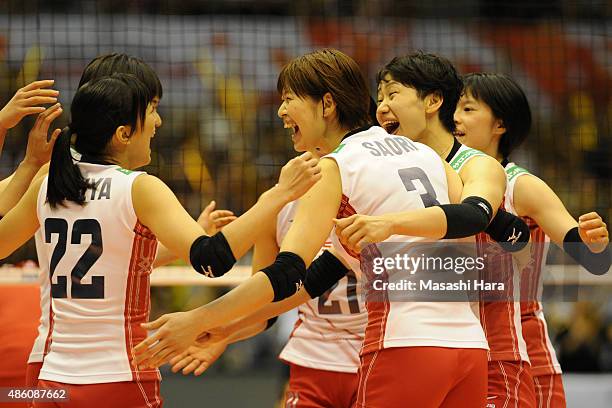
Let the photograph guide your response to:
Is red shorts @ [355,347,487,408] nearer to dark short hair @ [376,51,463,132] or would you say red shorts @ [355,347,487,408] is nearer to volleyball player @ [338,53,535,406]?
volleyball player @ [338,53,535,406]

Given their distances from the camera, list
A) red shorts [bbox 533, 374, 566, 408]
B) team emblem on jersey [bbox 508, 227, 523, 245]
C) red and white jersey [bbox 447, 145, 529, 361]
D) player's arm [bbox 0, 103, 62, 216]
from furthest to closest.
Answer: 1. red shorts [bbox 533, 374, 566, 408]
2. player's arm [bbox 0, 103, 62, 216]
3. red and white jersey [bbox 447, 145, 529, 361]
4. team emblem on jersey [bbox 508, 227, 523, 245]

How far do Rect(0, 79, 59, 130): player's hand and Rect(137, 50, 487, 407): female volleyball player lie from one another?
3.53 feet

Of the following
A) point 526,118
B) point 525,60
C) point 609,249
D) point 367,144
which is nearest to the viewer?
point 367,144

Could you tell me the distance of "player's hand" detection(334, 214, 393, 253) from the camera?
9.58ft

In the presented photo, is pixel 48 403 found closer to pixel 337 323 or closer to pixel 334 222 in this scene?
→ pixel 334 222

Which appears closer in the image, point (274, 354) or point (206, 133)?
point (274, 354)

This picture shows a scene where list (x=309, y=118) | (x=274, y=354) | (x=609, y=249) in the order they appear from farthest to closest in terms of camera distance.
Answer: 1. (x=274, y=354)
2. (x=609, y=249)
3. (x=309, y=118)

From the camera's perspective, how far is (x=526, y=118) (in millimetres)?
4254

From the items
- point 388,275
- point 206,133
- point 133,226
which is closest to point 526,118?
point 388,275

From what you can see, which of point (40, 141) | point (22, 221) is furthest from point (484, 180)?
point (40, 141)

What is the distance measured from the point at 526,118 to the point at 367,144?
1.21 metres

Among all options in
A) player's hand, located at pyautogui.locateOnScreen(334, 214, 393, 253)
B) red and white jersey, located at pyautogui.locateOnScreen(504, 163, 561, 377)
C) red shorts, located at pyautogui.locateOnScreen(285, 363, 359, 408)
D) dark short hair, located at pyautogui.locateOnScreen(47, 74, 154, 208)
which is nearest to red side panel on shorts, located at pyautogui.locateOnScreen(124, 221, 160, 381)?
dark short hair, located at pyautogui.locateOnScreen(47, 74, 154, 208)

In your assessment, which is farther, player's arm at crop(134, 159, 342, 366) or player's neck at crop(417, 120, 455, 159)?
player's neck at crop(417, 120, 455, 159)

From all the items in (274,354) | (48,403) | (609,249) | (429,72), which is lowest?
(274,354)
